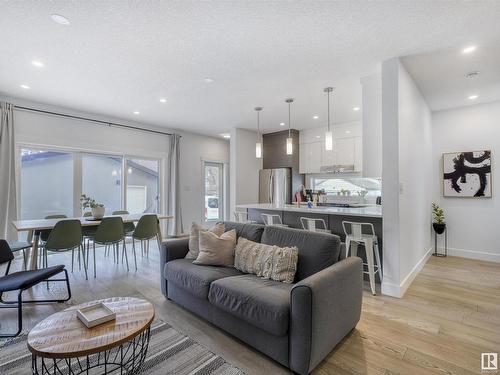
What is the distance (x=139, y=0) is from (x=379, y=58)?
2.61 metres

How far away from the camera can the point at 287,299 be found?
1742mm

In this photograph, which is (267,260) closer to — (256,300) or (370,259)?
(256,300)

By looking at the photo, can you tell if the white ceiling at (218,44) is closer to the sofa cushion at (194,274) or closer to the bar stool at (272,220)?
the bar stool at (272,220)

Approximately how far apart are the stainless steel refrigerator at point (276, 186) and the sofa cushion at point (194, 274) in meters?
3.92

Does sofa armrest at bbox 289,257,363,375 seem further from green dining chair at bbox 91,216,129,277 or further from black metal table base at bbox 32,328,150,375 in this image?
green dining chair at bbox 91,216,129,277

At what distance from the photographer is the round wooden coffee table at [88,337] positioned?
1.26 metres

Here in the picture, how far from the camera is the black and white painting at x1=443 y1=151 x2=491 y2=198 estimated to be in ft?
14.3

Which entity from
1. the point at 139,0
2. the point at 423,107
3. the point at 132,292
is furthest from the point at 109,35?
the point at 423,107

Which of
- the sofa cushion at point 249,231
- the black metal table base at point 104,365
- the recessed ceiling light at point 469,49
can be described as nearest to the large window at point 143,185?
the sofa cushion at point 249,231

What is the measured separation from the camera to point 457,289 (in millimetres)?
3107

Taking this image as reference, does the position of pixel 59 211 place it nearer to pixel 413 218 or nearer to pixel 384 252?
pixel 384 252

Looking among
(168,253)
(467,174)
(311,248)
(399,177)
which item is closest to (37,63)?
(168,253)

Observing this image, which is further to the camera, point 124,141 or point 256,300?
point 124,141

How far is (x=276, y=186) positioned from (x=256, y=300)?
475 cm
